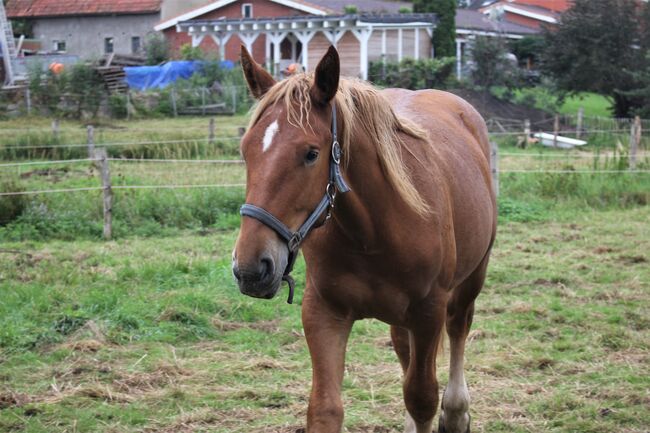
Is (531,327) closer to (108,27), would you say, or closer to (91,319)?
(91,319)

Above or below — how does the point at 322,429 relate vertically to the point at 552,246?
above

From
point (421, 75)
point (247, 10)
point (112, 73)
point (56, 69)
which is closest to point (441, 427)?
point (421, 75)

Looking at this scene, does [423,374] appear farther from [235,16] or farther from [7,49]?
[235,16]

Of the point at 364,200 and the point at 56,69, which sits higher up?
the point at 364,200

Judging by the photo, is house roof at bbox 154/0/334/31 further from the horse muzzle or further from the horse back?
the horse muzzle

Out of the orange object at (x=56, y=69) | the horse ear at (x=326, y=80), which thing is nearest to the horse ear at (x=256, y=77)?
the horse ear at (x=326, y=80)

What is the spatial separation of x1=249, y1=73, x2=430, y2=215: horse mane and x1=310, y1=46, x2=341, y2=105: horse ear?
38 millimetres

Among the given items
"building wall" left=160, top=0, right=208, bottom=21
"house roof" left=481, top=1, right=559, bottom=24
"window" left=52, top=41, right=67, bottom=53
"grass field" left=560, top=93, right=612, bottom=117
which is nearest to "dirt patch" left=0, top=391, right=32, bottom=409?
"grass field" left=560, top=93, right=612, bottom=117

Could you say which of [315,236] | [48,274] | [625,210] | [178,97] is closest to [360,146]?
[315,236]

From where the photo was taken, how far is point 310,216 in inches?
112

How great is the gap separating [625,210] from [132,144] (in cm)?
891

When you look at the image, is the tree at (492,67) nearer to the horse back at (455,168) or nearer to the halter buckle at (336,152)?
the horse back at (455,168)

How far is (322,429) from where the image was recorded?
323cm

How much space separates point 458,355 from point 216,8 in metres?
34.7
